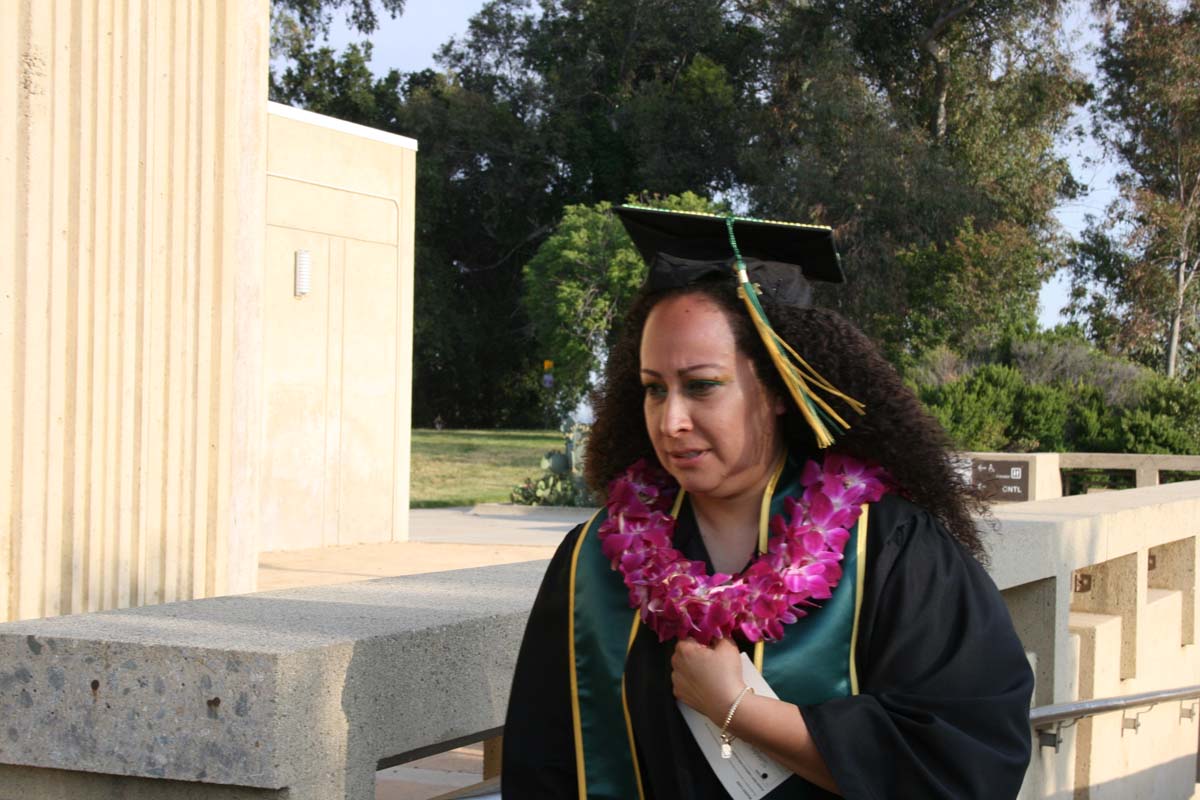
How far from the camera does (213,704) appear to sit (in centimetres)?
214

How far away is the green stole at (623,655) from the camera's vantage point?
2062 mm

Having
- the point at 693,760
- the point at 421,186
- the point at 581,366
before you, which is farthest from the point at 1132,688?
the point at 421,186

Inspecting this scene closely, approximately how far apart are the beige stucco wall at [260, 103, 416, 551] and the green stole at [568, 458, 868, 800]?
10843 mm

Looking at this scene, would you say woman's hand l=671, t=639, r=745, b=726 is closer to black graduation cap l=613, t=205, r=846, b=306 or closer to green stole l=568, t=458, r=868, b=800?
green stole l=568, t=458, r=868, b=800

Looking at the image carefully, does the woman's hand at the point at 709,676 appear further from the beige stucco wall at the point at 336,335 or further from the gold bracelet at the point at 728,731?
the beige stucco wall at the point at 336,335

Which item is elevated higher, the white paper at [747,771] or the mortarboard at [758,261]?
the mortarboard at [758,261]

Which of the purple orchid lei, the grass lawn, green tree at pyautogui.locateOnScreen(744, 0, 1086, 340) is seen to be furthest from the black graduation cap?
green tree at pyautogui.locateOnScreen(744, 0, 1086, 340)

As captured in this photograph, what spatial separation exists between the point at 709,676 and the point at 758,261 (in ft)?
2.15

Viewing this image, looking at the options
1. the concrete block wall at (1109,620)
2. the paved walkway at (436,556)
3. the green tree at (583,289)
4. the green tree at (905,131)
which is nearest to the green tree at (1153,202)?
the green tree at (905,131)

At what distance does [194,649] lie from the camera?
7.06 feet

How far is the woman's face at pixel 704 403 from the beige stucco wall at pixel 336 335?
10913 millimetres

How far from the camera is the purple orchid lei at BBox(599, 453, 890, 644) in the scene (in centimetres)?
206

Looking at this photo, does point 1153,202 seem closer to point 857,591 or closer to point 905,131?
point 905,131

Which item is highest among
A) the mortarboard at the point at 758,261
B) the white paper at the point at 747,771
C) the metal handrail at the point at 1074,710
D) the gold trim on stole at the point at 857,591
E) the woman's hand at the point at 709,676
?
the mortarboard at the point at 758,261
